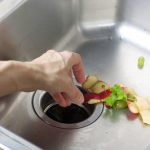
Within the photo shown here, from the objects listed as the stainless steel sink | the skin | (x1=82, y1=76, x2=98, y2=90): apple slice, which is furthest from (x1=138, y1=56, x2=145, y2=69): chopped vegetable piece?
the skin

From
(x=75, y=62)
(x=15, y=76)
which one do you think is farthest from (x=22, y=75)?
(x=75, y=62)

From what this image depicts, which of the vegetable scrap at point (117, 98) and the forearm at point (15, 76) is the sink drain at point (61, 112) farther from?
the forearm at point (15, 76)

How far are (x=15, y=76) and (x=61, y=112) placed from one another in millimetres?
217

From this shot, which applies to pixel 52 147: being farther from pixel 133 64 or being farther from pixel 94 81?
pixel 133 64

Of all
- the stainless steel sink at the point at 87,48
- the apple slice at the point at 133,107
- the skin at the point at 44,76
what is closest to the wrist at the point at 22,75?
the skin at the point at 44,76

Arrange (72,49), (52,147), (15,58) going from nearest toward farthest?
(52,147), (15,58), (72,49)

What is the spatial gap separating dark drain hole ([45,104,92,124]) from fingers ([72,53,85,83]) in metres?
0.08

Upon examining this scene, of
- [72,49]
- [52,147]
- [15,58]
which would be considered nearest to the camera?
[52,147]

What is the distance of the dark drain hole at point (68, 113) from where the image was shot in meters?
0.81

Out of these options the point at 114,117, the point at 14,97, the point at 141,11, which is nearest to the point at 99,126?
the point at 114,117

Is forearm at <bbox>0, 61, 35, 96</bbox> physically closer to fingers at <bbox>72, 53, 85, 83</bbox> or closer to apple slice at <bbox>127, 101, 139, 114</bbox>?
fingers at <bbox>72, 53, 85, 83</bbox>

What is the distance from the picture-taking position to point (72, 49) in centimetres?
90

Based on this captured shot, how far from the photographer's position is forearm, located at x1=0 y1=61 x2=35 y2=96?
2.05ft

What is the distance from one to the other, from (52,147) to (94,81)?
19 cm
